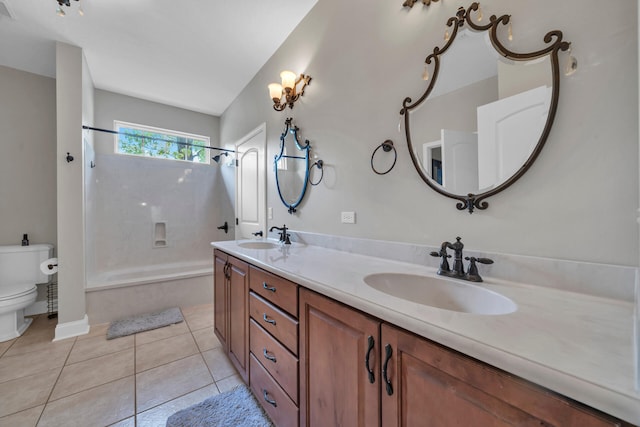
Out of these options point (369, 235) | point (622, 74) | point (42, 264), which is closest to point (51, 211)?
point (42, 264)

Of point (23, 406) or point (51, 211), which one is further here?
point (51, 211)

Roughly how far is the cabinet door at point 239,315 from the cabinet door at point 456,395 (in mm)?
1026

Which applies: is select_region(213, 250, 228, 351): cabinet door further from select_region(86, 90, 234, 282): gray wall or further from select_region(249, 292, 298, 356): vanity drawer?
select_region(86, 90, 234, 282): gray wall

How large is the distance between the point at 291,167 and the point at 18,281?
291 cm

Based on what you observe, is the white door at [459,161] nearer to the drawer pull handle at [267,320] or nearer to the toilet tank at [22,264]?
the drawer pull handle at [267,320]

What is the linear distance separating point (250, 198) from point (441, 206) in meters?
2.36

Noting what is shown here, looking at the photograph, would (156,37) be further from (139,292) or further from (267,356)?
(267,356)

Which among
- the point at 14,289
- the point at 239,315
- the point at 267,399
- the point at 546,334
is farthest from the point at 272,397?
the point at 14,289

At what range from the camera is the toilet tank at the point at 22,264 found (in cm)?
232

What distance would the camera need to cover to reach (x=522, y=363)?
17.0 inches

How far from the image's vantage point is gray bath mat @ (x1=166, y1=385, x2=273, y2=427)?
129 centimetres

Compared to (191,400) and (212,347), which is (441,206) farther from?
(212,347)

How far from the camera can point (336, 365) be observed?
2.74ft

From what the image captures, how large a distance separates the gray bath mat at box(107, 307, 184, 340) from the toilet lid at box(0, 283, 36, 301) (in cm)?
74
